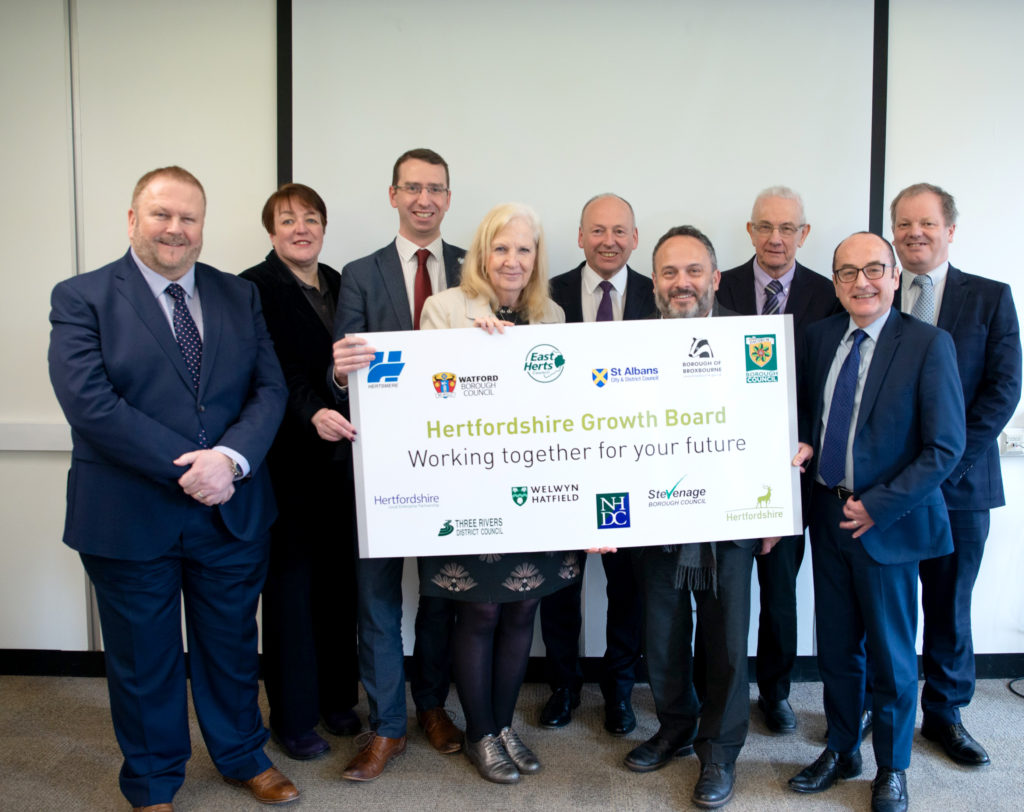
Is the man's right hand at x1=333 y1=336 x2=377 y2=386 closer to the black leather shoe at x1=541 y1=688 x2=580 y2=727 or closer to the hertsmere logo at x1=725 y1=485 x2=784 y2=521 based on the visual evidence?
the hertsmere logo at x1=725 y1=485 x2=784 y2=521

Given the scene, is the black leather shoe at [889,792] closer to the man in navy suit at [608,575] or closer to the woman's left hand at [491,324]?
the man in navy suit at [608,575]

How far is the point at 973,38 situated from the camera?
312cm

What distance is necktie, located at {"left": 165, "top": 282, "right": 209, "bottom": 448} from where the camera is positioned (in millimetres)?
2158

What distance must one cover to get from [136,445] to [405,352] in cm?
79

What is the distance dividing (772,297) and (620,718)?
1704mm

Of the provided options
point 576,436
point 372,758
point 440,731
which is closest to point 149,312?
point 576,436

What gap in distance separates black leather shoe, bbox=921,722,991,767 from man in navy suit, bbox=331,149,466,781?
175cm

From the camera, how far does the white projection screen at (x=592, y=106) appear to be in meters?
3.11

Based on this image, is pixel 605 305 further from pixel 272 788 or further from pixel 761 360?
pixel 272 788

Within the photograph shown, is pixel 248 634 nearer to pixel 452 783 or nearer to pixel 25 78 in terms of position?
pixel 452 783

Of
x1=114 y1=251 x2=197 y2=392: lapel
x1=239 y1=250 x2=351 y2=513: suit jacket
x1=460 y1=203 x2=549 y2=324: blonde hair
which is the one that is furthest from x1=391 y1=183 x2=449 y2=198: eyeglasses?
x1=114 y1=251 x2=197 y2=392: lapel

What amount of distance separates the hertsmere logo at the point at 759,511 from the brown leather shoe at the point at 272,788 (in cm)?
165

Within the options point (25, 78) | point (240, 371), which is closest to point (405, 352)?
point (240, 371)

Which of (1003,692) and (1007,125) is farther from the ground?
(1007,125)
